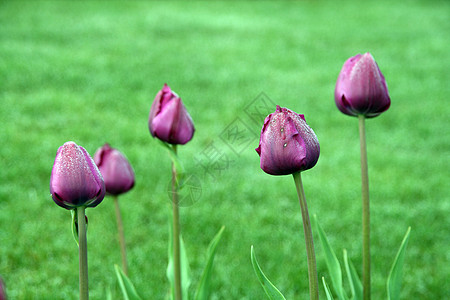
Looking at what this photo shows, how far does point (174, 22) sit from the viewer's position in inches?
311

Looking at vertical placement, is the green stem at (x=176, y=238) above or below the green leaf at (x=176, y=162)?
below

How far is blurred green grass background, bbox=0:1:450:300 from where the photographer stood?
2.60 metres

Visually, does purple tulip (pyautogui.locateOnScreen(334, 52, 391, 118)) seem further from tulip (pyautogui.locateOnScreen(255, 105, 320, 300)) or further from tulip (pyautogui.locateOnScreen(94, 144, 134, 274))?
tulip (pyautogui.locateOnScreen(94, 144, 134, 274))

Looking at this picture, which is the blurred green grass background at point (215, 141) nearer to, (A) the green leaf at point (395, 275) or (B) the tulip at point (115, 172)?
(B) the tulip at point (115, 172)

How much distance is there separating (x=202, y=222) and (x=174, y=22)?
542cm

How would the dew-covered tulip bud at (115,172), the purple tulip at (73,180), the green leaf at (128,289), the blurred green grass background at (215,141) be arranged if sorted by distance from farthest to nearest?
the blurred green grass background at (215,141) < the dew-covered tulip bud at (115,172) < the green leaf at (128,289) < the purple tulip at (73,180)

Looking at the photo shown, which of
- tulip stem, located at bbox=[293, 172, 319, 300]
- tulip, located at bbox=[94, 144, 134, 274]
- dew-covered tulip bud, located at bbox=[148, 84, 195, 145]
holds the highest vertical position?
dew-covered tulip bud, located at bbox=[148, 84, 195, 145]

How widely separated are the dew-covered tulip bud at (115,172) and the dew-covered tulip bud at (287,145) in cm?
55

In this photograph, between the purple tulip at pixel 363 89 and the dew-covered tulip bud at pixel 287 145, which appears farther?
the purple tulip at pixel 363 89

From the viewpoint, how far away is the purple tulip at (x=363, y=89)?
3.90ft

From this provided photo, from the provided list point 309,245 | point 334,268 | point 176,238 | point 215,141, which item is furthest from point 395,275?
point 215,141

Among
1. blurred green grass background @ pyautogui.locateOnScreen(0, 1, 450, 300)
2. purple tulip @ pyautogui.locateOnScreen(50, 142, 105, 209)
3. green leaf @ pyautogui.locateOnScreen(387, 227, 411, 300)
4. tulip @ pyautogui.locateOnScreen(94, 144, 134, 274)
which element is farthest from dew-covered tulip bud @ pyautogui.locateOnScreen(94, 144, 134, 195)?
blurred green grass background @ pyautogui.locateOnScreen(0, 1, 450, 300)

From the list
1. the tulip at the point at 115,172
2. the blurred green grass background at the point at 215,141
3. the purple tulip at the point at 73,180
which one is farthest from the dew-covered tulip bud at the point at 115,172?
the blurred green grass background at the point at 215,141

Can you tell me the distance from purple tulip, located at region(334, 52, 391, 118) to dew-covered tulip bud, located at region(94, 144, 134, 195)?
0.56 m
